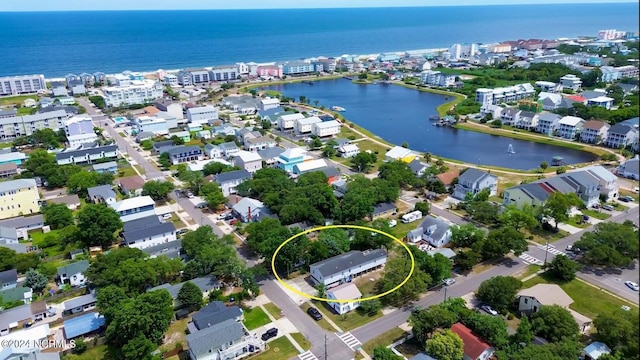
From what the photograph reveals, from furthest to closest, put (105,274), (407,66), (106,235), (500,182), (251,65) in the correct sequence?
(407,66)
(251,65)
(500,182)
(106,235)
(105,274)

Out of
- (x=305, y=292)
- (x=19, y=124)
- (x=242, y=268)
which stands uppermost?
(x=19, y=124)

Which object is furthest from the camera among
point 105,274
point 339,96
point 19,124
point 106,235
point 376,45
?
point 376,45

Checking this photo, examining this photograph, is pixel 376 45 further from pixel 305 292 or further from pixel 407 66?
pixel 305 292

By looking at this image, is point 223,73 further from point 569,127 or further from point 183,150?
point 569,127

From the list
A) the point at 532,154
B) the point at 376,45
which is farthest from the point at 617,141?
the point at 376,45

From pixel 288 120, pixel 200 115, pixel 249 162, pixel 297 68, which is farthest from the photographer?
pixel 297 68

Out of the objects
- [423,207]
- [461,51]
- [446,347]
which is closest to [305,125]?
[423,207]

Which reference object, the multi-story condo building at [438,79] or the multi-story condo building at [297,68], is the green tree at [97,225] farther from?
the multi-story condo building at [297,68]
